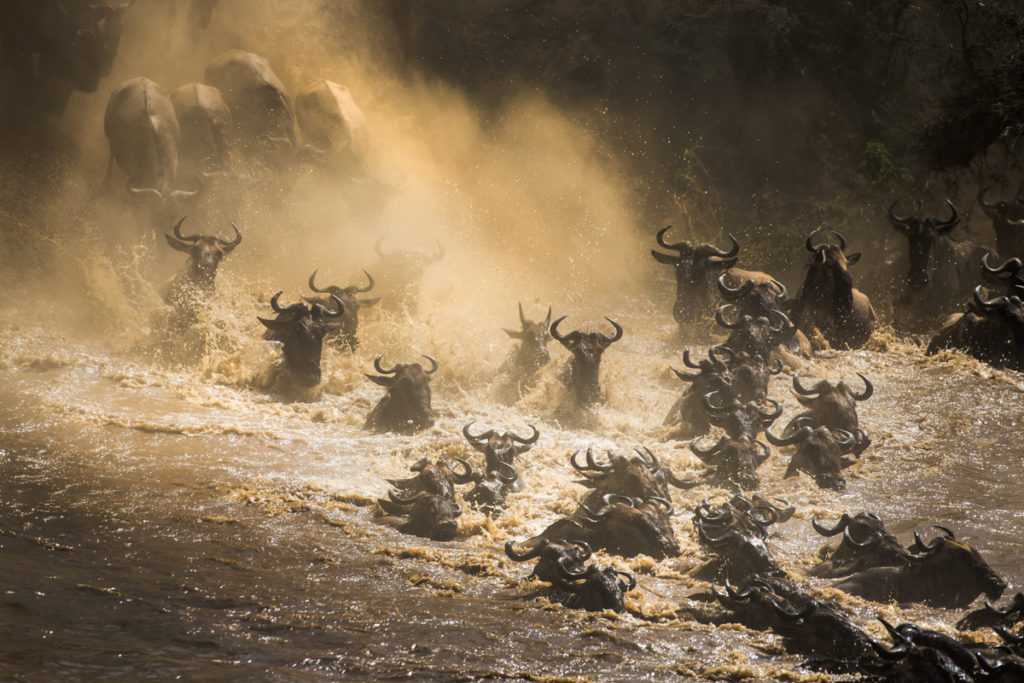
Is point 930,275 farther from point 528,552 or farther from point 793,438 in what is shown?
point 528,552

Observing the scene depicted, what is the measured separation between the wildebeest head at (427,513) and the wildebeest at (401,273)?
807 centimetres

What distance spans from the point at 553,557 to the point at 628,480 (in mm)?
1788

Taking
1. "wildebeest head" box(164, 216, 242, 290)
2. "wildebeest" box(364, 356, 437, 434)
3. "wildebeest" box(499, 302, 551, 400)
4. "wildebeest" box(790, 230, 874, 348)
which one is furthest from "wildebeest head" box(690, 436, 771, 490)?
"wildebeest head" box(164, 216, 242, 290)

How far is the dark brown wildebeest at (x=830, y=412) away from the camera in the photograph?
11120mm

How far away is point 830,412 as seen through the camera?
11.4 metres

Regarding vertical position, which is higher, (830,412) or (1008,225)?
(1008,225)

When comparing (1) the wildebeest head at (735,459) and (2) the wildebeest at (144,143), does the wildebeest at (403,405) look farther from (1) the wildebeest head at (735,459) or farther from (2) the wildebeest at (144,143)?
(2) the wildebeest at (144,143)

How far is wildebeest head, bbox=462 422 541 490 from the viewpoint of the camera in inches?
390

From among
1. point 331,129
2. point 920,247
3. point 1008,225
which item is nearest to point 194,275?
point 331,129

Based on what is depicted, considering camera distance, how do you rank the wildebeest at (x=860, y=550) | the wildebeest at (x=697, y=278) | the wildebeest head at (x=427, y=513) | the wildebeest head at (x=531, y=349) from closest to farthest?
the wildebeest at (x=860, y=550)
the wildebeest head at (x=427, y=513)
the wildebeest head at (x=531, y=349)
the wildebeest at (x=697, y=278)

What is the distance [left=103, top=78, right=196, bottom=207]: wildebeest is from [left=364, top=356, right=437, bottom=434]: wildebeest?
7.40 metres

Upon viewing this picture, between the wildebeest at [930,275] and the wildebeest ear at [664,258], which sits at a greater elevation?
the wildebeest at [930,275]

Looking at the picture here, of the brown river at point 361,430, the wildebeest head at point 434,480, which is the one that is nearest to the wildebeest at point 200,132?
the brown river at point 361,430

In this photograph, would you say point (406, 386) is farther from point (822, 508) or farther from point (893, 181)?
point (893, 181)
